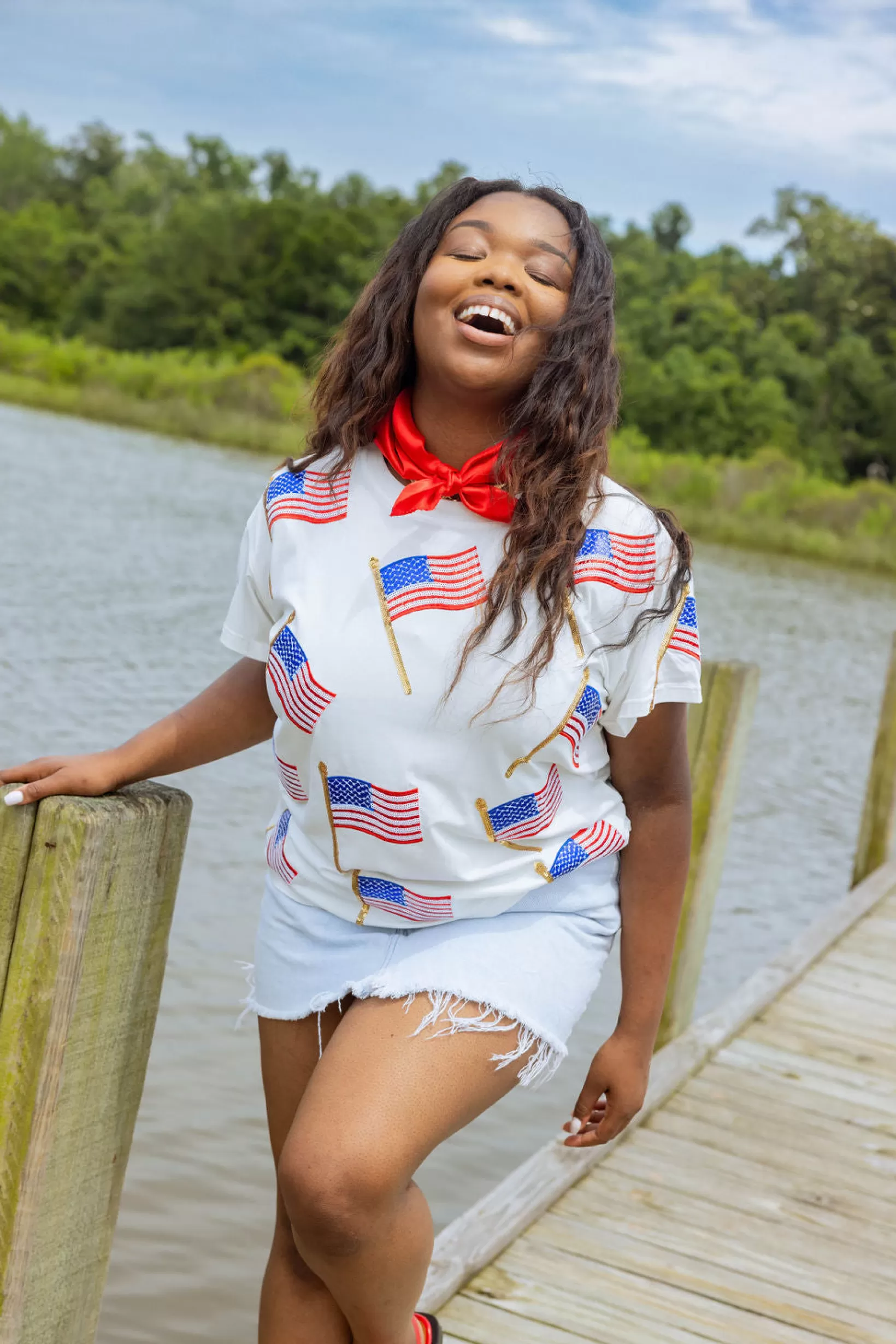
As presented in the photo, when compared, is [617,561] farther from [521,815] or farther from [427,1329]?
[427,1329]

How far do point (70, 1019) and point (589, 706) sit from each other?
72 centimetres

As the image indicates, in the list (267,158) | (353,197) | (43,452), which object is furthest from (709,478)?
(267,158)

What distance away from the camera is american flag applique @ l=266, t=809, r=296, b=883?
7.01 ft

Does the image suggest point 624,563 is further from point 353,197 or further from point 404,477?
point 353,197

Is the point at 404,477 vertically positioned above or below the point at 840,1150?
above

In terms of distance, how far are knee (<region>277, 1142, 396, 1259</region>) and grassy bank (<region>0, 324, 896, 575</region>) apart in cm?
Result: 2770

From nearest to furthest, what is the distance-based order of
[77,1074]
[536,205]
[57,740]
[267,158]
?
[77,1074], [536,205], [57,740], [267,158]

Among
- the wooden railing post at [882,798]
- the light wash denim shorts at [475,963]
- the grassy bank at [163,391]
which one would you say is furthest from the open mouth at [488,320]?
the grassy bank at [163,391]

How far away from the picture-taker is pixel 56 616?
39.0ft

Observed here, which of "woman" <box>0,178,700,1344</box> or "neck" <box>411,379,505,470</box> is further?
"neck" <box>411,379,505,470</box>

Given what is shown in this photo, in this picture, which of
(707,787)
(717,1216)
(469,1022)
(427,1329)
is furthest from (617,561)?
(707,787)

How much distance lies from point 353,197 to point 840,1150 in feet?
225

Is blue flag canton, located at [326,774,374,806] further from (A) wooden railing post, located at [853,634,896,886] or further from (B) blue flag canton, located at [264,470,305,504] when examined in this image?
(A) wooden railing post, located at [853,634,896,886]

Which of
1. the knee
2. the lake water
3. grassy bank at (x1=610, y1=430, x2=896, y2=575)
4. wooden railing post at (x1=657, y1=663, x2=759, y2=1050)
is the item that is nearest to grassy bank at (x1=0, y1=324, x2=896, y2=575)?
grassy bank at (x1=610, y1=430, x2=896, y2=575)
